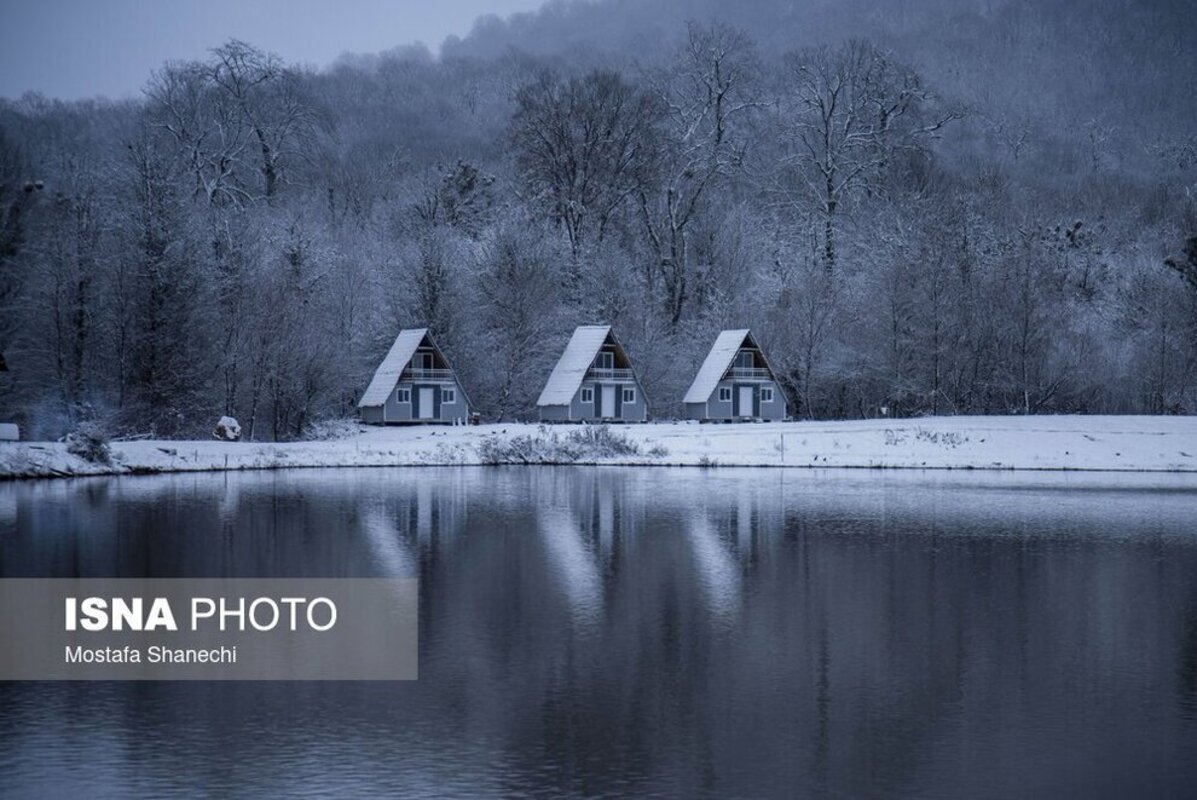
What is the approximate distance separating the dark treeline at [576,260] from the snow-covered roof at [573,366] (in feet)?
8.97

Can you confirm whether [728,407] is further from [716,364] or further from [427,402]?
[427,402]

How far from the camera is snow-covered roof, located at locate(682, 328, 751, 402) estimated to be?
71312mm

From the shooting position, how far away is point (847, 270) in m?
84.5

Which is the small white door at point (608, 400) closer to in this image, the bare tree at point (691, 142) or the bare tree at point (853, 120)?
the bare tree at point (691, 142)

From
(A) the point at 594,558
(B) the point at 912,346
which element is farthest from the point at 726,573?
(B) the point at 912,346

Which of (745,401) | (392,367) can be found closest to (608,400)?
(745,401)

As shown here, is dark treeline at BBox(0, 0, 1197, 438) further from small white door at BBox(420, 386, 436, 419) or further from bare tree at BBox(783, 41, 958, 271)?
small white door at BBox(420, 386, 436, 419)

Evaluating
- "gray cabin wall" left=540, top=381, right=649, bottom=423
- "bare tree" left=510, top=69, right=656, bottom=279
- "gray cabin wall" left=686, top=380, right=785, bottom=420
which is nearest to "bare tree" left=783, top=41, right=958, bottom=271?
"bare tree" left=510, top=69, right=656, bottom=279

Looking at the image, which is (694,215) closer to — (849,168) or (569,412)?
(849,168)

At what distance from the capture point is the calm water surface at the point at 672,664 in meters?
14.6

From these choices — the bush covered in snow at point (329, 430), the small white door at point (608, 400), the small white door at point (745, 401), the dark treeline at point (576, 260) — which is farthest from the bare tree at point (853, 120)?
the bush covered in snow at point (329, 430)

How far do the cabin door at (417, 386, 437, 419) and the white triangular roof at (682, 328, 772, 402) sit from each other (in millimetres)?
12851

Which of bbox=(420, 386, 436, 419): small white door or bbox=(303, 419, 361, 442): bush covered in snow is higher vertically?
bbox=(420, 386, 436, 419): small white door

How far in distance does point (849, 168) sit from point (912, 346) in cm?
1808
